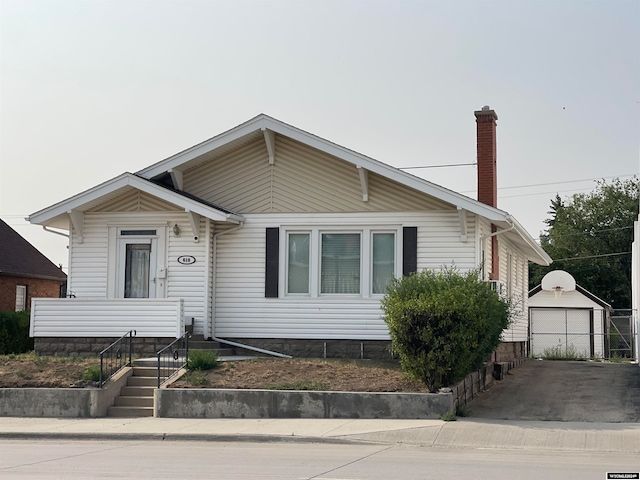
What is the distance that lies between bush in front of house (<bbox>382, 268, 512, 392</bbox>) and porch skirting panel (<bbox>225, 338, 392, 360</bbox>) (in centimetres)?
341

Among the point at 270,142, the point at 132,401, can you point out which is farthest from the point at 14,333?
the point at 270,142

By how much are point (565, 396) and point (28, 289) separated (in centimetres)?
2464

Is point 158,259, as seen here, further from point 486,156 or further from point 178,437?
point 486,156

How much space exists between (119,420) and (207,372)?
84.6 inches

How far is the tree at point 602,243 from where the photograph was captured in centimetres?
5922

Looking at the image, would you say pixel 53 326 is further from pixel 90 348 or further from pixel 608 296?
pixel 608 296

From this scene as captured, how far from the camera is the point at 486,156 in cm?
2189

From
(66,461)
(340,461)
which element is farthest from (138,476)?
(340,461)

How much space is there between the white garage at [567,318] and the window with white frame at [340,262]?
1947 centimetres

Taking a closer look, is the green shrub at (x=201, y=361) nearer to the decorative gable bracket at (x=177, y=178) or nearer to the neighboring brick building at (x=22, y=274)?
the decorative gable bracket at (x=177, y=178)

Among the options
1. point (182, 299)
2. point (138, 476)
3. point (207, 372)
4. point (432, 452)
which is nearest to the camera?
point (138, 476)

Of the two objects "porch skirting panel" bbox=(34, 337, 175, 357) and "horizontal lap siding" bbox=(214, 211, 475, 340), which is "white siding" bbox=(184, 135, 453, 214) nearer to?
"horizontal lap siding" bbox=(214, 211, 475, 340)

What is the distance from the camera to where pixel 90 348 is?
19484mm

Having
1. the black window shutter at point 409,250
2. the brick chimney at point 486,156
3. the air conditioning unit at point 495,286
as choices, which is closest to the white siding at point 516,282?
the brick chimney at point 486,156
